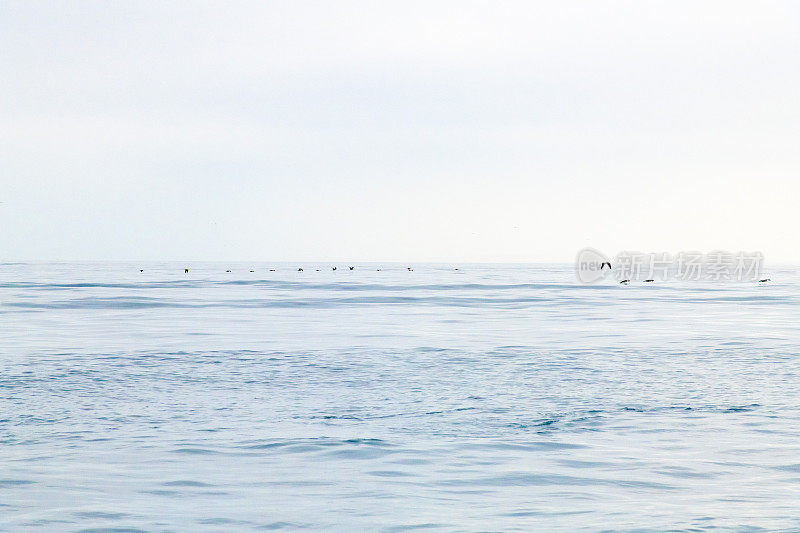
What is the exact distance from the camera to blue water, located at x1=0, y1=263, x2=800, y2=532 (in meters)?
8.50

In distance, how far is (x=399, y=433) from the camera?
11.9 meters

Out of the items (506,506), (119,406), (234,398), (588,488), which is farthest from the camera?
(234,398)

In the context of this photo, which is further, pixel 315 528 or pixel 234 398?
pixel 234 398

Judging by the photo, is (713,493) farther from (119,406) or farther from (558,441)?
(119,406)

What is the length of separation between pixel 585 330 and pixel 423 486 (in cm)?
1934

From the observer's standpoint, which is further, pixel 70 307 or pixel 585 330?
pixel 70 307

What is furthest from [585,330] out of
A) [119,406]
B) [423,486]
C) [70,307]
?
[70,307]

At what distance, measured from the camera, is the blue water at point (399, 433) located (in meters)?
8.50

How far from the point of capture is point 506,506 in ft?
28.6

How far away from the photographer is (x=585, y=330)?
2786cm

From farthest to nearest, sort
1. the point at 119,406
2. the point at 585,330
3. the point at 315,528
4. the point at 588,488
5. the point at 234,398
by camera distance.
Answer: the point at 585,330
the point at 234,398
the point at 119,406
the point at 588,488
the point at 315,528

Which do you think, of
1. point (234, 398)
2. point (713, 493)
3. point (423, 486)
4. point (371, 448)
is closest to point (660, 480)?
point (713, 493)

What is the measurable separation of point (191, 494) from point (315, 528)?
1.71 meters

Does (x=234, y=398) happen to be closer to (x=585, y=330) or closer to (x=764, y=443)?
(x=764, y=443)
